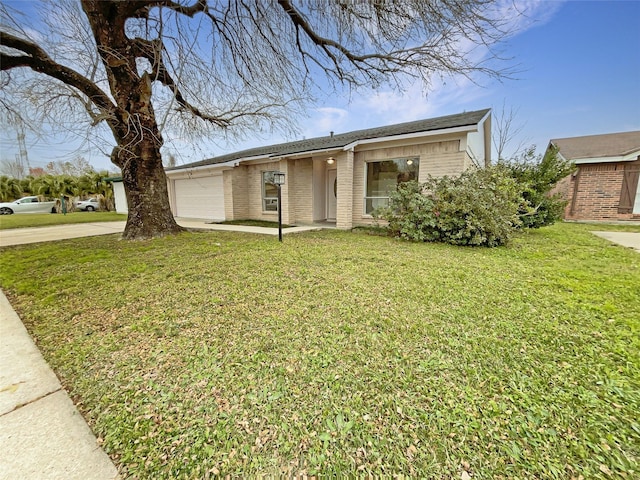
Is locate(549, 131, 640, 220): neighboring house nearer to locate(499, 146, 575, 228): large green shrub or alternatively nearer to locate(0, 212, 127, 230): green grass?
locate(499, 146, 575, 228): large green shrub

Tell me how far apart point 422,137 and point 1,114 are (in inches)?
370

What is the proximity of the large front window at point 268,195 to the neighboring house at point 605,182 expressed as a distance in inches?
483

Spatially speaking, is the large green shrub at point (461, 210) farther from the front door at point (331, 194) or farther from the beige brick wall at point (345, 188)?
the front door at point (331, 194)

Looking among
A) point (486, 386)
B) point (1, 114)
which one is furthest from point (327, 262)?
point (1, 114)

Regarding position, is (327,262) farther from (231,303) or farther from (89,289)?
(89,289)

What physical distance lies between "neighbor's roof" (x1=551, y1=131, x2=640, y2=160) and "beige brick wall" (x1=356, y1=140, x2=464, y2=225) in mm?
7419


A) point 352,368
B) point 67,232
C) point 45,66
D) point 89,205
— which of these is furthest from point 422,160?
point 89,205

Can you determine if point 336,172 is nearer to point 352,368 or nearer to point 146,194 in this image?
point 146,194

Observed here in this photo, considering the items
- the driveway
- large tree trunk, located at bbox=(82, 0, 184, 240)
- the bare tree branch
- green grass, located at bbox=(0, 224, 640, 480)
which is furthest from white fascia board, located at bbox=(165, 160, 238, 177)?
green grass, located at bbox=(0, 224, 640, 480)

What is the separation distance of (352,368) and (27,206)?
2733cm

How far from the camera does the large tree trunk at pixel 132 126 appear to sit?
217 inches

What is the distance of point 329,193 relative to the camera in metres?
11.3

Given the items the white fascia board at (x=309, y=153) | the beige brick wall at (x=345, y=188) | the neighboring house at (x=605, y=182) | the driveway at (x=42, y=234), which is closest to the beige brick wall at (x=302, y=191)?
the white fascia board at (x=309, y=153)

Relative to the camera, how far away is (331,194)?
11273mm
